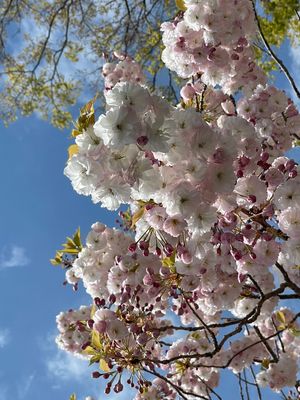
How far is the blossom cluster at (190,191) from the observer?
1.79m

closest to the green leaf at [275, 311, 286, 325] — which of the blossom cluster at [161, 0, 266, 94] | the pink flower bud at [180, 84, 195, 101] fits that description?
the blossom cluster at [161, 0, 266, 94]

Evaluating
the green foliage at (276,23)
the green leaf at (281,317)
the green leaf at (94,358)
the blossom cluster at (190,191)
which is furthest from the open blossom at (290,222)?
the green foliage at (276,23)

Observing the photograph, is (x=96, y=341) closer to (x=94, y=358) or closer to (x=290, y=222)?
(x=94, y=358)

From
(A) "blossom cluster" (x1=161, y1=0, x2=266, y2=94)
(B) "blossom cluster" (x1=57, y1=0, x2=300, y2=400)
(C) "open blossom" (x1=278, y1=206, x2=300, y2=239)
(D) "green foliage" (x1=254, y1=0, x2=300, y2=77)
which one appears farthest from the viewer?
(D) "green foliage" (x1=254, y1=0, x2=300, y2=77)

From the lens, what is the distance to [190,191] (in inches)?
72.5

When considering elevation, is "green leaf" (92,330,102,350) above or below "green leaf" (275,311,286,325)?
below

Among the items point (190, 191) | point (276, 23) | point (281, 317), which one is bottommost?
point (190, 191)

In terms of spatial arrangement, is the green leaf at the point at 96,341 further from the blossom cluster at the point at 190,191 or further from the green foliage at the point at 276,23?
the green foliage at the point at 276,23

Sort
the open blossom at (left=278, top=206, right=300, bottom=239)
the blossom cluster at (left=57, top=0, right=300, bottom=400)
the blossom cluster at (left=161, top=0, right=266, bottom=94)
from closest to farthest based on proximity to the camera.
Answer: the blossom cluster at (left=57, top=0, right=300, bottom=400)
the open blossom at (left=278, top=206, right=300, bottom=239)
the blossom cluster at (left=161, top=0, right=266, bottom=94)

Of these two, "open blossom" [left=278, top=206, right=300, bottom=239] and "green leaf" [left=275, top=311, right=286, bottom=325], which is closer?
"open blossom" [left=278, top=206, right=300, bottom=239]

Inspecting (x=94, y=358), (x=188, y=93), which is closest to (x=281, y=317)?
(x=94, y=358)

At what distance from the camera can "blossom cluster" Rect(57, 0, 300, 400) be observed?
5.86 feet

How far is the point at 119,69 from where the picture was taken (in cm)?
477

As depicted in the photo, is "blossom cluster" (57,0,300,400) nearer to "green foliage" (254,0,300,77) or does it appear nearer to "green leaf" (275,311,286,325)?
"green leaf" (275,311,286,325)
